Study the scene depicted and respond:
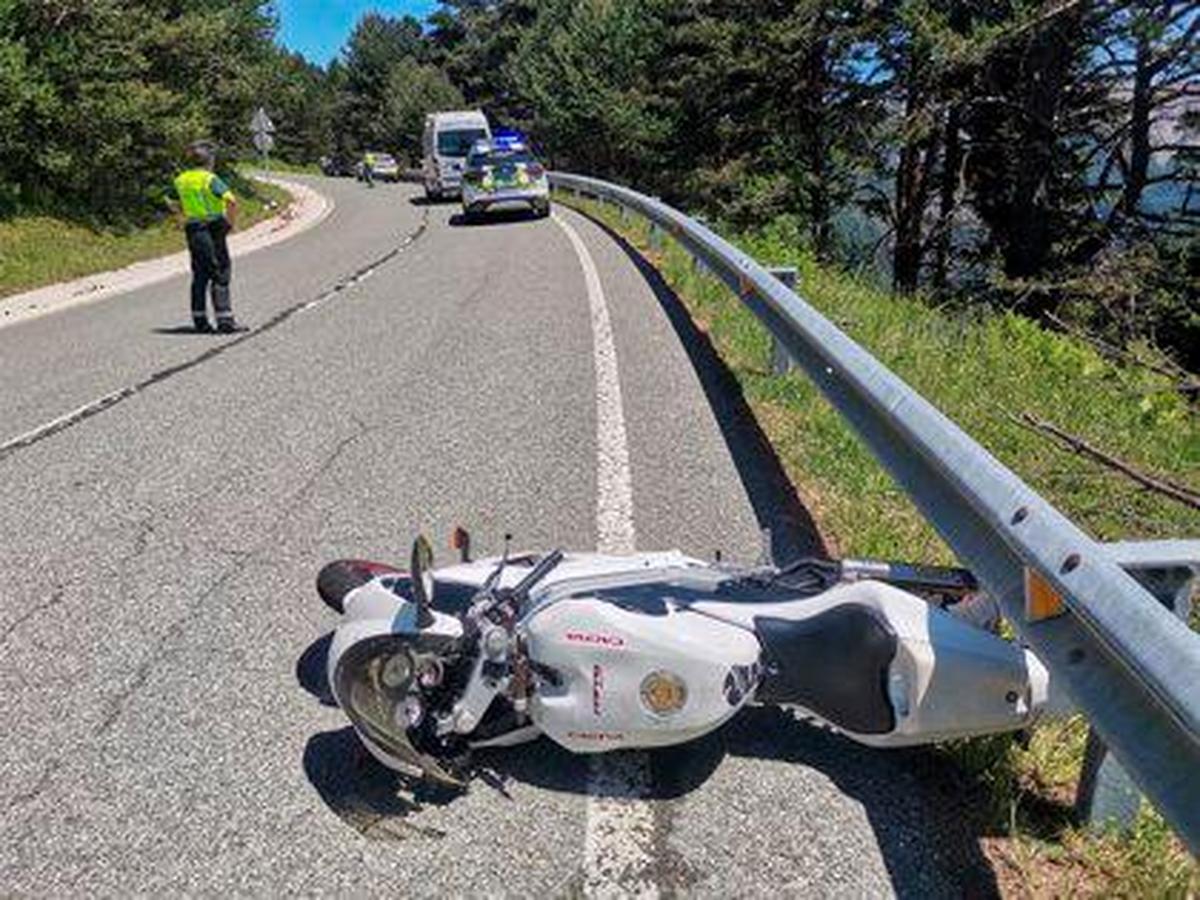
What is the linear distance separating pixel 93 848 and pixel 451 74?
322ft

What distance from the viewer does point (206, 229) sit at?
40.2 feet

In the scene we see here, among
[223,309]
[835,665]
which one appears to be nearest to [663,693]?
[835,665]

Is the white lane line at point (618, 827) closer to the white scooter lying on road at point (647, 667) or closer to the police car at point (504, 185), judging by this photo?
the white scooter lying on road at point (647, 667)

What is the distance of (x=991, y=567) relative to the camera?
11.2 feet

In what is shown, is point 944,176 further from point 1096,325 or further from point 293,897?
point 293,897

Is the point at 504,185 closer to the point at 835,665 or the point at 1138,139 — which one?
the point at 1138,139

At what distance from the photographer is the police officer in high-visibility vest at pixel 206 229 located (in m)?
12.1

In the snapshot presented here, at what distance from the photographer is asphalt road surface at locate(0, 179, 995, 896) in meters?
3.21

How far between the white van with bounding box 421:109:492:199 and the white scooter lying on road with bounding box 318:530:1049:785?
114ft

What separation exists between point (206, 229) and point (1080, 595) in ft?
36.6

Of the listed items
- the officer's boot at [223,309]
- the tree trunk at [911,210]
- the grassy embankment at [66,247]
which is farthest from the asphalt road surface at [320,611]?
the tree trunk at [911,210]

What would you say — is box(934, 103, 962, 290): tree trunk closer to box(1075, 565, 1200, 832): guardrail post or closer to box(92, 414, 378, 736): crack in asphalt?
box(92, 414, 378, 736): crack in asphalt

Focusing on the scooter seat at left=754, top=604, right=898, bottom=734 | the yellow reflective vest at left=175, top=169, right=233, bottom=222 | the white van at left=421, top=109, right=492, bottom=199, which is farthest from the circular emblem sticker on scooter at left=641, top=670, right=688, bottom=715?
the white van at left=421, top=109, right=492, bottom=199

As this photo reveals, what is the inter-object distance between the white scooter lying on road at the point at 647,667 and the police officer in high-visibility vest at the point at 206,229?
925 centimetres
